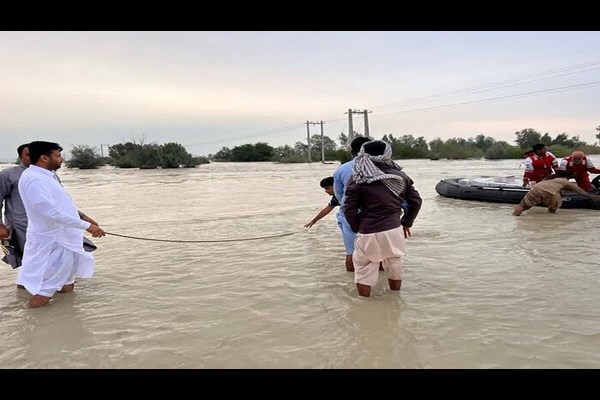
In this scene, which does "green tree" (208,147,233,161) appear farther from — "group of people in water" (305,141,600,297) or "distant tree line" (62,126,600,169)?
"group of people in water" (305,141,600,297)

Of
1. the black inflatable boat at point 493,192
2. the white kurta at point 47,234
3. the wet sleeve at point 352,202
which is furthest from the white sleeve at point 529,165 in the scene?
the white kurta at point 47,234

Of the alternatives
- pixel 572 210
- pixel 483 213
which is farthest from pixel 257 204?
pixel 572 210

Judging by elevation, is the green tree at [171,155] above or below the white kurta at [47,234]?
above

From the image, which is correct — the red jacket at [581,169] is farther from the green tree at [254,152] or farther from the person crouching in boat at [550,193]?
the green tree at [254,152]

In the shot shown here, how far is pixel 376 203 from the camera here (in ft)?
12.6

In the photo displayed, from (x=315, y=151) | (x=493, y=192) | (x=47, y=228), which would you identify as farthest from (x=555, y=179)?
(x=315, y=151)

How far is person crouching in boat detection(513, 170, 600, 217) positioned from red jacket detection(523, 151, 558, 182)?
1.40 feet

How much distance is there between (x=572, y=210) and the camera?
940 cm

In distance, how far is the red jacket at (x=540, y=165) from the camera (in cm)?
959

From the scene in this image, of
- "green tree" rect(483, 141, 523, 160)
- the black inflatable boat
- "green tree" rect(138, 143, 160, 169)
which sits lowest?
the black inflatable boat

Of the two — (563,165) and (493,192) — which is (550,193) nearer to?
(563,165)

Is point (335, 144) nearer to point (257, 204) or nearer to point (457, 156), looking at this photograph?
point (457, 156)

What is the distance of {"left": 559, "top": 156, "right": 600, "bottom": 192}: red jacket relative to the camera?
29.3 ft

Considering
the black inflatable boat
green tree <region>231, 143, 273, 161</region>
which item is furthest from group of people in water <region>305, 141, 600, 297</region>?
green tree <region>231, 143, 273, 161</region>
